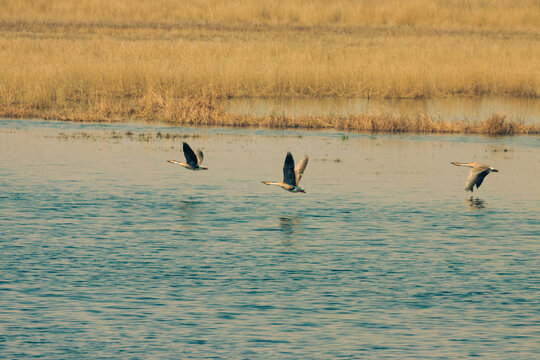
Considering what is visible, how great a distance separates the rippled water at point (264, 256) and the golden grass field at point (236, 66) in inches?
231

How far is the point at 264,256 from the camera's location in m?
13.9

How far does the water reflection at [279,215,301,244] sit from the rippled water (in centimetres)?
Result: 3

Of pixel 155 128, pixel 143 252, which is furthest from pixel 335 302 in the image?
pixel 155 128

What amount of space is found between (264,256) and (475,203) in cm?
574

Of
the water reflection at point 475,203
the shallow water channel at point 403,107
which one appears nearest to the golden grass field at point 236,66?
the shallow water channel at point 403,107

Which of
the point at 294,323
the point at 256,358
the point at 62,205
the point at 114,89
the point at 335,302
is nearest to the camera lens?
the point at 256,358

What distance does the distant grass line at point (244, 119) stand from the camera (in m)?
27.7

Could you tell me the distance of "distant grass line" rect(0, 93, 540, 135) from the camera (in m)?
27.7

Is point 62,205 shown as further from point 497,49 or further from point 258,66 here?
point 497,49

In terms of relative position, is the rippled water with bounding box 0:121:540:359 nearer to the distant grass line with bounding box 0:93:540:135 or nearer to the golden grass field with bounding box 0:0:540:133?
the distant grass line with bounding box 0:93:540:135

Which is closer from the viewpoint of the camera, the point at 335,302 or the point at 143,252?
the point at 335,302

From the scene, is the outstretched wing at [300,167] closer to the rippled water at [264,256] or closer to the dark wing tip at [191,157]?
the rippled water at [264,256]

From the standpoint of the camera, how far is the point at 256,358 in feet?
31.9

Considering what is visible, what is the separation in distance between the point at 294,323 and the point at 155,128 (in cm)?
1814
